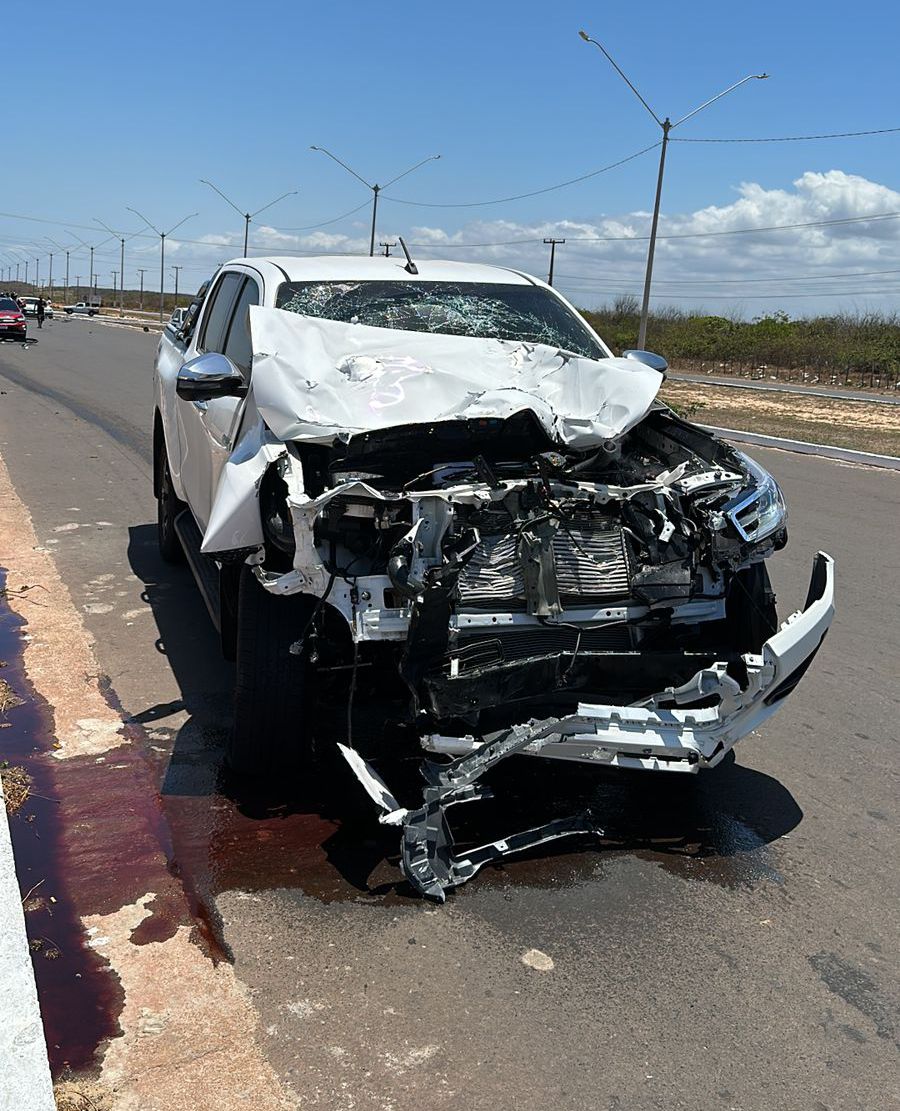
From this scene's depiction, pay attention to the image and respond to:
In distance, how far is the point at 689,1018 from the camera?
10.1 ft

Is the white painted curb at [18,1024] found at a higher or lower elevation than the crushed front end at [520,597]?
lower

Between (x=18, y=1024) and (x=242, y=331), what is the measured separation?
363 cm

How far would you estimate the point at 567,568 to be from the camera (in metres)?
3.95

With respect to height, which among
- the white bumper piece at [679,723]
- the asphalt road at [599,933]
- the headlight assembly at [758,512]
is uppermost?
the headlight assembly at [758,512]

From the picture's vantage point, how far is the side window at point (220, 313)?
618 centimetres

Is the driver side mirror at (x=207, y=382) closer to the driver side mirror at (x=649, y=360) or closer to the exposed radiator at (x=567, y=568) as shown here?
the exposed radiator at (x=567, y=568)

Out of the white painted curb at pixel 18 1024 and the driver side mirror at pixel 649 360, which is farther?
the driver side mirror at pixel 649 360

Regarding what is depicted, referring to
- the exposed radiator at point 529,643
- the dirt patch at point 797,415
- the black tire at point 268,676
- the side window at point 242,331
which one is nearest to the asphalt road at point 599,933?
the black tire at point 268,676

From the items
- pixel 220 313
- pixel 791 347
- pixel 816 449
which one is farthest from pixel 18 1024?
pixel 791 347

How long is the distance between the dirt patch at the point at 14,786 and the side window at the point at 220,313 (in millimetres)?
2589

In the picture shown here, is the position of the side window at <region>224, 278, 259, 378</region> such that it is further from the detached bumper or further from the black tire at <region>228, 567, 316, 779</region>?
the detached bumper

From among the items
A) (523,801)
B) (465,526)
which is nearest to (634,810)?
(523,801)

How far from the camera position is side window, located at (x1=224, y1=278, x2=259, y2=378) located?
17.5ft

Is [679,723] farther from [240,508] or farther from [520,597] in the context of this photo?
[240,508]
